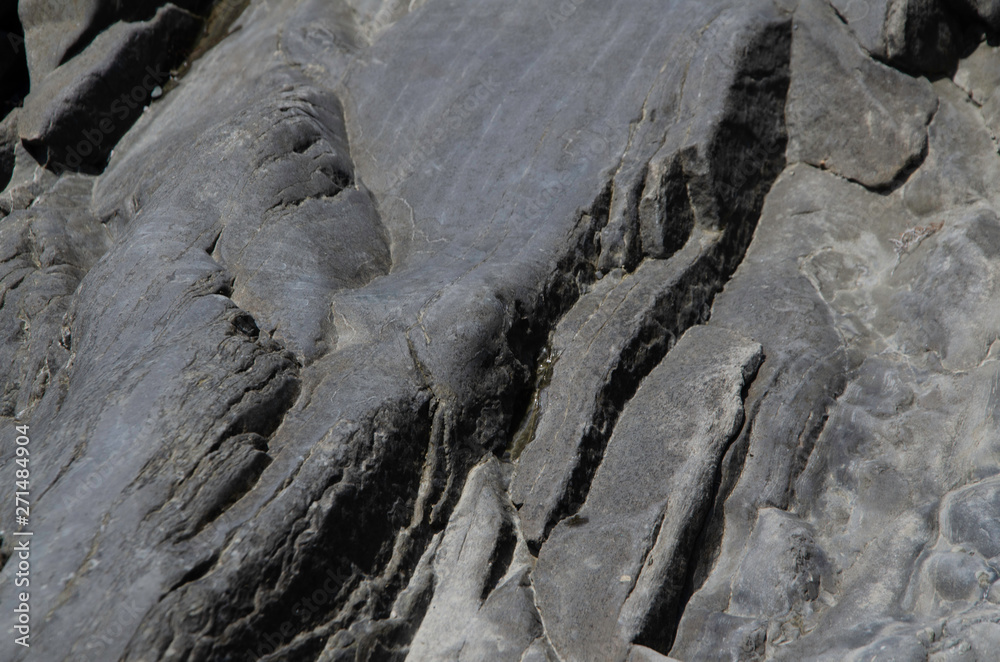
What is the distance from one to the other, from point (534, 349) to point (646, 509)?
1085 millimetres

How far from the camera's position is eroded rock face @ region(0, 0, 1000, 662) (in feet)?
10.6

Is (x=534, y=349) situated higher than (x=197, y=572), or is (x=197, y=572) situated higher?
(x=197, y=572)

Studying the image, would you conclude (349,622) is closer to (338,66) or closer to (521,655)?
(521,655)

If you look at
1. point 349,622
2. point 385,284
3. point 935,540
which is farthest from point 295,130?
point 935,540

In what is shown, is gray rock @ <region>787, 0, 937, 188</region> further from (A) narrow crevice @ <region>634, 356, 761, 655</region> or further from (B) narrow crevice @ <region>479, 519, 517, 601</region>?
(B) narrow crevice @ <region>479, 519, 517, 601</region>

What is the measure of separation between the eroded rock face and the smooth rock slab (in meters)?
0.02

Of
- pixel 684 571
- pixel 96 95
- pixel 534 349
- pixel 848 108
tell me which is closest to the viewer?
pixel 684 571

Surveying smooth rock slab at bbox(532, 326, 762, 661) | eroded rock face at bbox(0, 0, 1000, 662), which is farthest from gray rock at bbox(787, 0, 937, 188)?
smooth rock slab at bbox(532, 326, 762, 661)

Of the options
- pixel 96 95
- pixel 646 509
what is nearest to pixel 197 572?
pixel 646 509

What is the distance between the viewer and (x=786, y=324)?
4.18 metres

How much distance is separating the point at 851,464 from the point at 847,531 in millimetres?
355

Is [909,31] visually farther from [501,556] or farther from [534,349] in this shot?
[501,556]

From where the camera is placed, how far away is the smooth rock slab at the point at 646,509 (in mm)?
3340

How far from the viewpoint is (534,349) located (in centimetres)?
416
